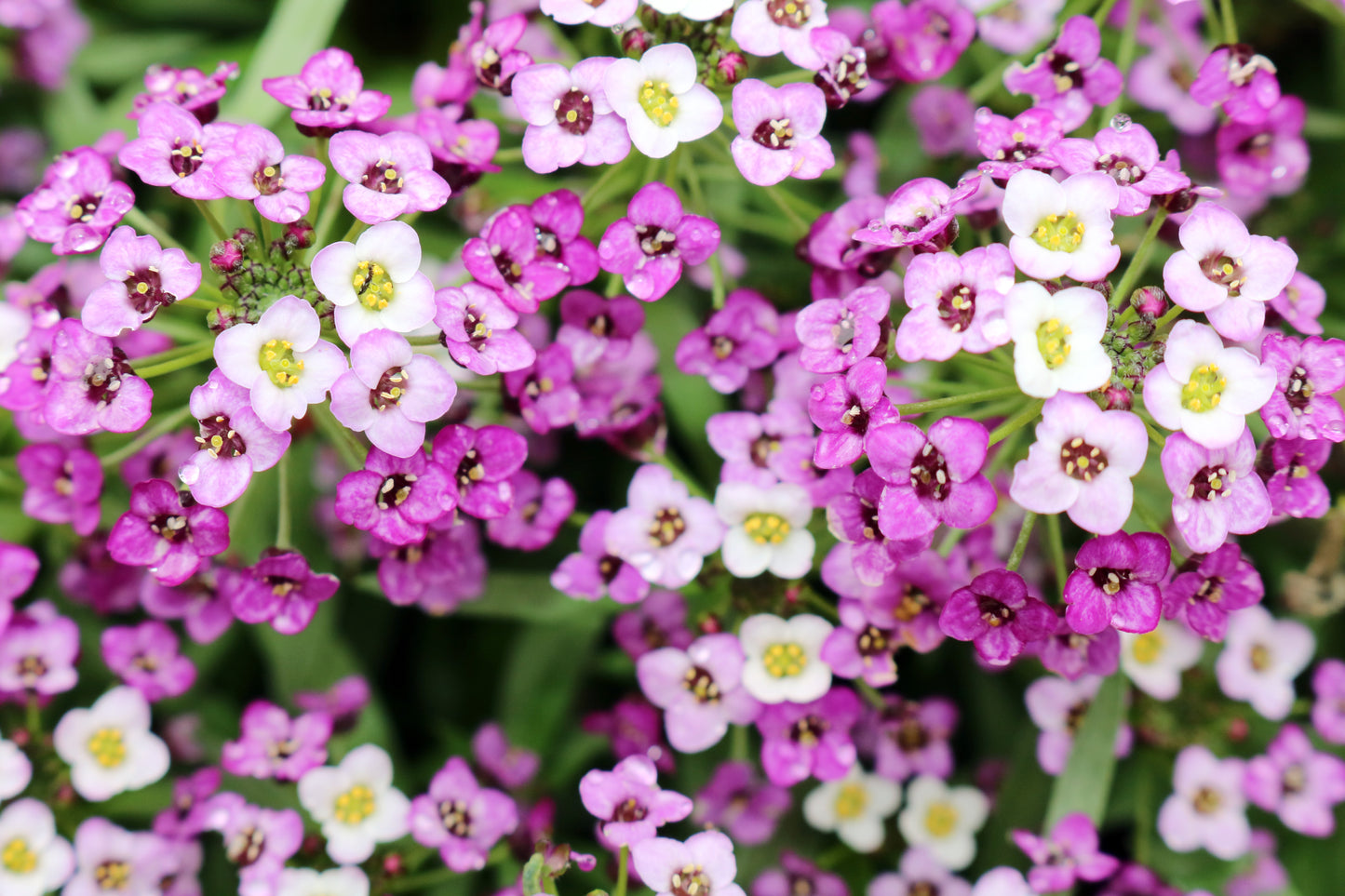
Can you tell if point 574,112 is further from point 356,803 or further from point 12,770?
point 12,770

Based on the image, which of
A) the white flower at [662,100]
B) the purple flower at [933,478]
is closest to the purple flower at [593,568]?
the purple flower at [933,478]

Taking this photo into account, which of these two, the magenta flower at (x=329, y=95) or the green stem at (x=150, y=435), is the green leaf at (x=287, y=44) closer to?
the magenta flower at (x=329, y=95)

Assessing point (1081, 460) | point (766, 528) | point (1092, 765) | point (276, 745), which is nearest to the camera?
point (1081, 460)

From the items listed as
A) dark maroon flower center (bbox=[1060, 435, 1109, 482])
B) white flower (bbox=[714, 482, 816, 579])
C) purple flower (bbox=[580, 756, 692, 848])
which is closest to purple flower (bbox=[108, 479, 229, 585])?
purple flower (bbox=[580, 756, 692, 848])

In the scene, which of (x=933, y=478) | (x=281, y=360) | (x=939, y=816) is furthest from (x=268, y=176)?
(x=939, y=816)

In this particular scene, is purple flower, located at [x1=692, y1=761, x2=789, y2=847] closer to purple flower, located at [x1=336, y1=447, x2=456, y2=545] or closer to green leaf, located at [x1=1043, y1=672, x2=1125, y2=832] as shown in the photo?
green leaf, located at [x1=1043, y1=672, x2=1125, y2=832]
